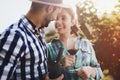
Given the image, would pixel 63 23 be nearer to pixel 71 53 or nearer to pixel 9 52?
pixel 71 53

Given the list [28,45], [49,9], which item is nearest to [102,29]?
[49,9]

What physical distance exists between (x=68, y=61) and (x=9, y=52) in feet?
2.40

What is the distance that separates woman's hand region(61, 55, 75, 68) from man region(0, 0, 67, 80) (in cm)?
48

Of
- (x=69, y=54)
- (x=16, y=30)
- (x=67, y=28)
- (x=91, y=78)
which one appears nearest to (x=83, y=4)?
(x=67, y=28)

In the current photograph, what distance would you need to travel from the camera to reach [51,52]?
2035 millimetres

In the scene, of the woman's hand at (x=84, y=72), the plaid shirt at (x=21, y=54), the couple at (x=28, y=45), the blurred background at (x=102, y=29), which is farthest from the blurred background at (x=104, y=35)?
the plaid shirt at (x=21, y=54)

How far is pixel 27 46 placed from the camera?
56.2 inches

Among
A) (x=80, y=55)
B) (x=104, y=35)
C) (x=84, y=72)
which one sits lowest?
(x=84, y=72)

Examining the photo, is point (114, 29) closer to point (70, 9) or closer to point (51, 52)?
point (70, 9)

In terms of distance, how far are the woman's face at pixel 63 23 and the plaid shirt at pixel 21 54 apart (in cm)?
53

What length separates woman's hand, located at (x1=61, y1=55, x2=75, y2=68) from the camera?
2.03 m

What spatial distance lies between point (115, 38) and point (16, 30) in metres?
0.91

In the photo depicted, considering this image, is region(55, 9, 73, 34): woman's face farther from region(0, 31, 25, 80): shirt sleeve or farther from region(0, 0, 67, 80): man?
region(0, 31, 25, 80): shirt sleeve

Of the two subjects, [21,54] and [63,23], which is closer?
[21,54]
